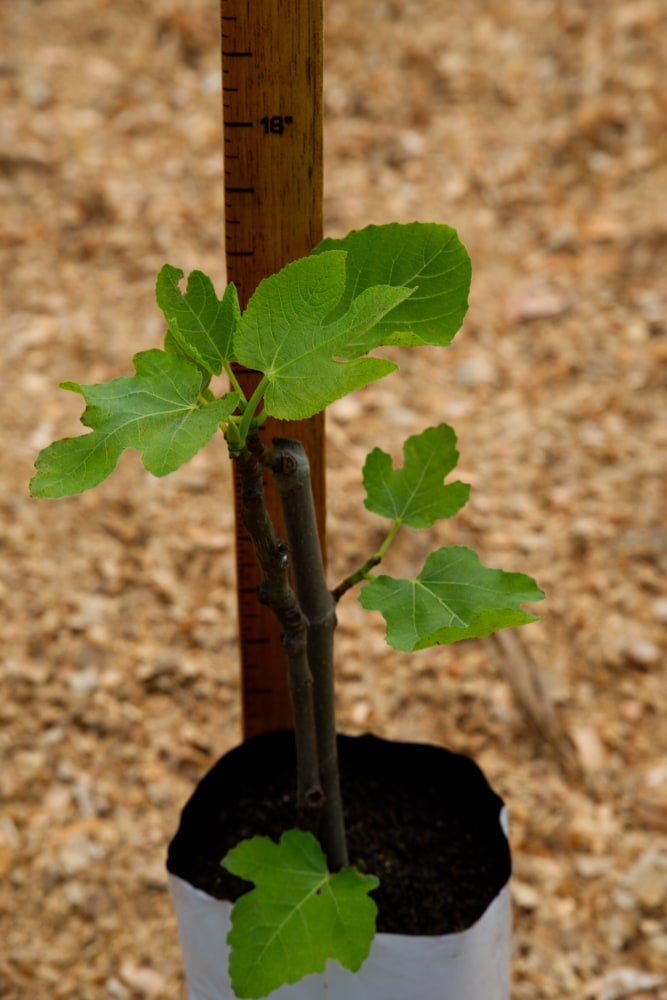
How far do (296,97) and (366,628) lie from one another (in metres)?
0.89

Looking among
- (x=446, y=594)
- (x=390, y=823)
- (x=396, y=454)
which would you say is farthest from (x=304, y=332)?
(x=396, y=454)

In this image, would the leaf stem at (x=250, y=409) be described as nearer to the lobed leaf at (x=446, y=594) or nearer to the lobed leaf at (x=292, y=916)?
the lobed leaf at (x=446, y=594)

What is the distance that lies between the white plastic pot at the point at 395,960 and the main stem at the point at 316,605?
3.6 inches

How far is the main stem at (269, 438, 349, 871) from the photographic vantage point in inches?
30.4

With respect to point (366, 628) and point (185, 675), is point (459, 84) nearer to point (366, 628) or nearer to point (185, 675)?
point (366, 628)

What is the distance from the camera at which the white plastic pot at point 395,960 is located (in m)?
0.91

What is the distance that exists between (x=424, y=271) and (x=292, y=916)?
49 centimetres

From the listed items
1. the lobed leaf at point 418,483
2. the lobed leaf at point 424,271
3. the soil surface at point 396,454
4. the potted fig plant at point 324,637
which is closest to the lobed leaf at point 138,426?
the potted fig plant at point 324,637

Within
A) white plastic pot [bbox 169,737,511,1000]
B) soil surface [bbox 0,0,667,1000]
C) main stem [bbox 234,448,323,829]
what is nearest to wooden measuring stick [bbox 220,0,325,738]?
main stem [bbox 234,448,323,829]

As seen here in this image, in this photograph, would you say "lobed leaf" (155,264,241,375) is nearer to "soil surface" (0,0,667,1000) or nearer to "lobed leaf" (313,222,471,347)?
"lobed leaf" (313,222,471,347)

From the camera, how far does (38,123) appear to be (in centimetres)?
226

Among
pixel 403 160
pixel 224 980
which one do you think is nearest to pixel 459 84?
pixel 403 160

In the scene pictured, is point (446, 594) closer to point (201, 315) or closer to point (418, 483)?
point (418, 483)

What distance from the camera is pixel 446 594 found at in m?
0.78
